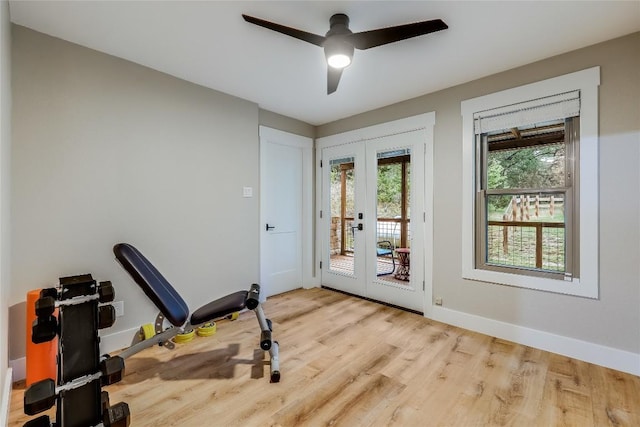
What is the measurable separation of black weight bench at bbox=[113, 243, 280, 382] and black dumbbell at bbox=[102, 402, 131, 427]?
0.82 metres

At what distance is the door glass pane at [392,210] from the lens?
11.7 feet

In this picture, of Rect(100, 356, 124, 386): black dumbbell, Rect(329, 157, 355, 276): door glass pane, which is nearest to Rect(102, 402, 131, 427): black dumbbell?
Rect(100, 356, 124, 386): black dumbbell

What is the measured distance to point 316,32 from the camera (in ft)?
6.93

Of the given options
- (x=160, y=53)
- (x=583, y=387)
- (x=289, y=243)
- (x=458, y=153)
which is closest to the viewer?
(x=583, y=387)

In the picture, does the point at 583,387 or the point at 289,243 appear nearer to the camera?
the point at 583,387

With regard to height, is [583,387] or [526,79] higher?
[526,79]

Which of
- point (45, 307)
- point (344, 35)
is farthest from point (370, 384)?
point (344, 35)

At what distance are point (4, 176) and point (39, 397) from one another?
1365mm

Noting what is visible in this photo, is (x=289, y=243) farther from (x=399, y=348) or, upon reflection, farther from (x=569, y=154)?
(x=569, y=154)

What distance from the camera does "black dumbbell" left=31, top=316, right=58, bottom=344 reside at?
1.20m

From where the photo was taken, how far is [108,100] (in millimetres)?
2432

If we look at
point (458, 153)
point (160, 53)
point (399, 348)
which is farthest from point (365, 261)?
point (160, 53)

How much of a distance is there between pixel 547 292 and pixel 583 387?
2.42 ft

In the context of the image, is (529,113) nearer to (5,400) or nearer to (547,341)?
(547,341)
